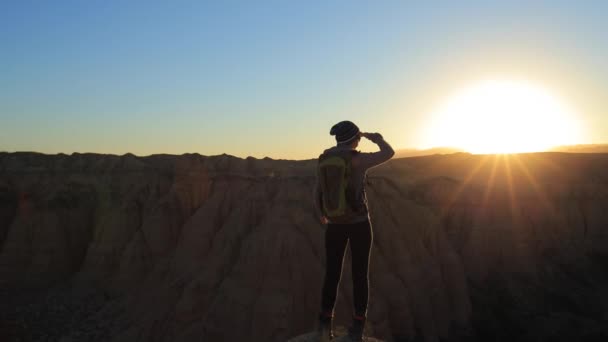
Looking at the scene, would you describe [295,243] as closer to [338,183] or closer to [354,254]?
[354,254]

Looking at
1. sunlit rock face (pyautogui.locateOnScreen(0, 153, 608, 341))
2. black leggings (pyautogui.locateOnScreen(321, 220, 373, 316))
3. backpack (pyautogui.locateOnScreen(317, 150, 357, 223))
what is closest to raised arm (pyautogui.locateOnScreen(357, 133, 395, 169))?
backpack (pyautogui.locateOnScreen(317, 150, 357, 223))

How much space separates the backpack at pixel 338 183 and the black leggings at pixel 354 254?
0.63ft

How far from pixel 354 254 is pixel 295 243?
39.6 ft

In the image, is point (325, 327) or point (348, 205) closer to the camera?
point (348, 205)

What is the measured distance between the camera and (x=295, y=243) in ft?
55.2

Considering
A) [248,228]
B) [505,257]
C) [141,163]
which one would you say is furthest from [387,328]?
[141,163]

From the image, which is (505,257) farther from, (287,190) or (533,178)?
(287,190)

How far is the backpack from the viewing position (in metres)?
4.63

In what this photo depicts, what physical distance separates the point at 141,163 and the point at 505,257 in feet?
63.6

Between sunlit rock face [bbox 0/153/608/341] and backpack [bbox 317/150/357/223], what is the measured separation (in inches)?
432

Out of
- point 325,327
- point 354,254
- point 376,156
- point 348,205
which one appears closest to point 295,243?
point 325,327

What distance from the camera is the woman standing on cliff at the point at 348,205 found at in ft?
15.3

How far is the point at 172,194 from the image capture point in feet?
75.0

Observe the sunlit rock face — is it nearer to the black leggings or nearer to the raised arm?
the black leggings
